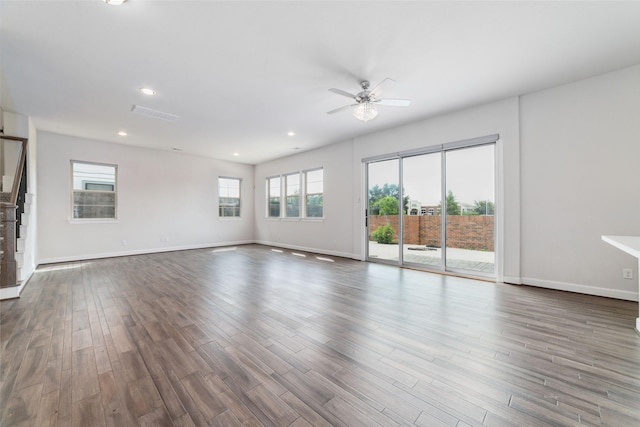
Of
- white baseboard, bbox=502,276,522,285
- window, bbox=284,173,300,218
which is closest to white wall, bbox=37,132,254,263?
window, bbox=284,173,300,218

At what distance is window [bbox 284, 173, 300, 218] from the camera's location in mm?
7945

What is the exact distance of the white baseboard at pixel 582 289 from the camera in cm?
321

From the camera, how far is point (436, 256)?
16.2 feet

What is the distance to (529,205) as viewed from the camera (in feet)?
12.9

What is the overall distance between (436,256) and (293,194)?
15.2 ft

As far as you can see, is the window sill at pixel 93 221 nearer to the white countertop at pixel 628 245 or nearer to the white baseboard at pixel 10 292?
the white baseboard at pixel 10 292

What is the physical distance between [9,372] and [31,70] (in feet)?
11.3

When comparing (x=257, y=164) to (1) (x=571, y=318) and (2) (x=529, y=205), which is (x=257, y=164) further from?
(1) (x=571, y=318)

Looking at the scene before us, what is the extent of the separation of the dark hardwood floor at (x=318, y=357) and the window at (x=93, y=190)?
3313mm

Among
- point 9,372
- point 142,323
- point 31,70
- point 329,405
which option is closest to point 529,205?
point 329,405

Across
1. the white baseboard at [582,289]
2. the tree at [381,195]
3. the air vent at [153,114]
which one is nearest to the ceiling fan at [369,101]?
the tree at [381,195]

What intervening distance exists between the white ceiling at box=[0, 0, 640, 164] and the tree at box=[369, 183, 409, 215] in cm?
161

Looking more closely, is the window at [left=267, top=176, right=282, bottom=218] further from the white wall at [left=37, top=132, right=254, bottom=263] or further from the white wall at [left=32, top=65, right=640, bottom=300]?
the white wall at [left=32, top=65, right=640, bottom=300]

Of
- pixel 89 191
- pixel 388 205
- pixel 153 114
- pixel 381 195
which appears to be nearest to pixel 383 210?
pixel 388 205
